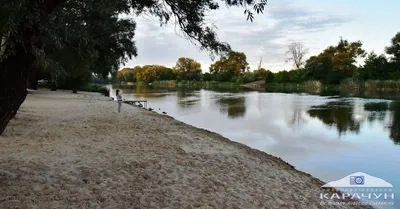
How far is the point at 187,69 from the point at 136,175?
109544 mm

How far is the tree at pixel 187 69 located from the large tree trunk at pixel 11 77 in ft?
347

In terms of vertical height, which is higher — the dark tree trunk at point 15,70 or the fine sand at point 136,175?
the dark tree trunk at point 15,70

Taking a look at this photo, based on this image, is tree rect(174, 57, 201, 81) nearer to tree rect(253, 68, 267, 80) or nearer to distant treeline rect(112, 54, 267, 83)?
distant treeline rect(112, 54, 267, 83)

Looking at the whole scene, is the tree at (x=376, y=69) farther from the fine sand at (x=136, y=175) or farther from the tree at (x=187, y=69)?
the tree at (x=187, y=69)

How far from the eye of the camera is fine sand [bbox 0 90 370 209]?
441 centimetres

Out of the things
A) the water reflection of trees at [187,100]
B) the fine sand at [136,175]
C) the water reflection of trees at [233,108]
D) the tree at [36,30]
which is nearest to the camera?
the tree at [36,30]

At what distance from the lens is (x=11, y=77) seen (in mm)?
3566

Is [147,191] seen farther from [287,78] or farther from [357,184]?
[287,78]

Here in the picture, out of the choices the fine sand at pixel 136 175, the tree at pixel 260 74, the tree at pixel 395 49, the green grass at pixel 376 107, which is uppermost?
the tree at pixel 395 49

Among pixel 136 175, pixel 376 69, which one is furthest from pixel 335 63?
pixel 136 175

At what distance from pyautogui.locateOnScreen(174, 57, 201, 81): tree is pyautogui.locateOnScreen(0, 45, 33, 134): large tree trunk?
347 ft

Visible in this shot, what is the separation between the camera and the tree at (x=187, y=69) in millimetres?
110250

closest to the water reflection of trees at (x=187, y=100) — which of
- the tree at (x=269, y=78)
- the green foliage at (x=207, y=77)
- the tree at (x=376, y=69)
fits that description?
the tree at (x=376, y=69)

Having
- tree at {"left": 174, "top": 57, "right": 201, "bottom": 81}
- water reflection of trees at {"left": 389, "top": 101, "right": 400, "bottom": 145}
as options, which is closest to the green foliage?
tree at {"left": 174, "top": 57, "right": 201, "bottom": 81}
